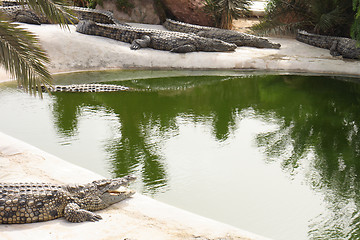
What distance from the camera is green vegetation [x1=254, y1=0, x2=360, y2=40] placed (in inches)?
551

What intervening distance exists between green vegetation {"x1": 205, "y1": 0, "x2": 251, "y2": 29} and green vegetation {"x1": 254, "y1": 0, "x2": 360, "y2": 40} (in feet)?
2.40

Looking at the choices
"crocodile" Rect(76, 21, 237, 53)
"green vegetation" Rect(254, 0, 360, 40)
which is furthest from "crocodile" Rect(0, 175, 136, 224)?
"green vegetation" Rect(254, 0, 360, 40)

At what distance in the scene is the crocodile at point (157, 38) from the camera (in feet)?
42.2

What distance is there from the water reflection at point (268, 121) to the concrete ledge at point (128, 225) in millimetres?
803

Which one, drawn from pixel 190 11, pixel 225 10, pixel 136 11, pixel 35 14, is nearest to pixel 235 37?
pixel 225 10

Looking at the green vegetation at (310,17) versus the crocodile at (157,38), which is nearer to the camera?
the crocodile at (157,38)

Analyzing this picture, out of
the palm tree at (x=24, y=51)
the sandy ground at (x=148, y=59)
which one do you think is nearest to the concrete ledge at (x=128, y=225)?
the palm tree at (x=24, y=51)

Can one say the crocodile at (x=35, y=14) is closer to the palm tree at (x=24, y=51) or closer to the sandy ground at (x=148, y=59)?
the sandy ground at (x=148, y=59)

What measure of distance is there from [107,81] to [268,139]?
15.0ft

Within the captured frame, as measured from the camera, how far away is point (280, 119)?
888 centimetres

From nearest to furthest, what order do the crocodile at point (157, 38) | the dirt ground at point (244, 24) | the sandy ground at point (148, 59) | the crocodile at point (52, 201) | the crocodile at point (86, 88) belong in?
the crocodile at point (52, 201)
the crocodile at point (86, 88)
the sandy ground at point (148, 59)
the crocodile at point (157, 38)
the dirt ground at point (244, 24)

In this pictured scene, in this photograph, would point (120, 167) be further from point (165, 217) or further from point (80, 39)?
point (80, 39)

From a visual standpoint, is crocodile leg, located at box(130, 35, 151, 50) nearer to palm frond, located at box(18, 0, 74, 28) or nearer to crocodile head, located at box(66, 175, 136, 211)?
palm frond, located at box(18, 0, 74, 28)

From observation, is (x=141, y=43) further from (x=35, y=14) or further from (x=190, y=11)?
(x=190, y=11)
